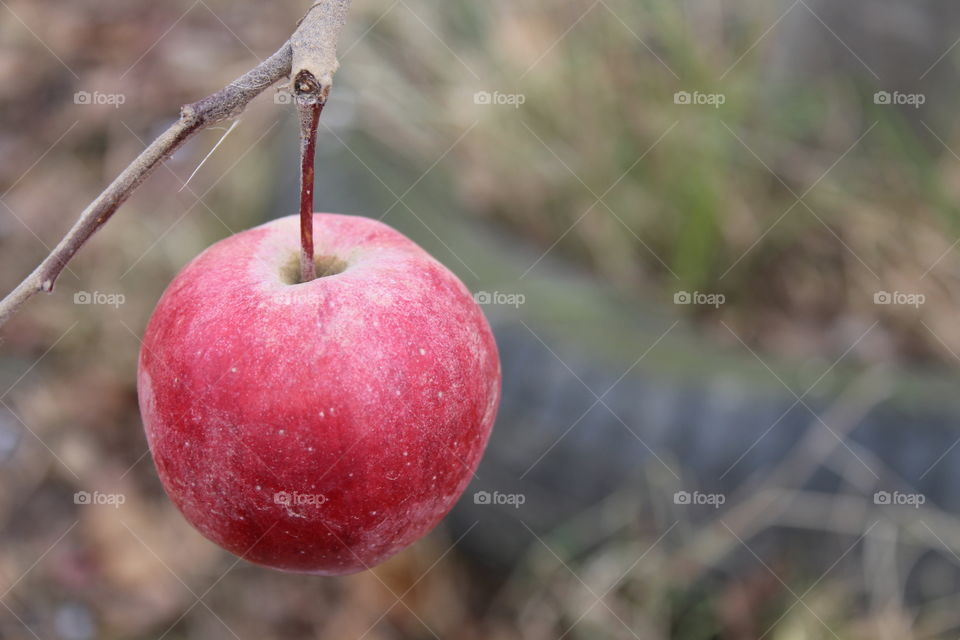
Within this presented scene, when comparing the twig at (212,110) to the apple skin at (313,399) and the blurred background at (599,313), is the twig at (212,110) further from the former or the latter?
the blurred background at (599,313)

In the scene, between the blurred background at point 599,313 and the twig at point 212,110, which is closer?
the twig at point 212,110

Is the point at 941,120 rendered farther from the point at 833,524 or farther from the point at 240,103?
the point at 240,103

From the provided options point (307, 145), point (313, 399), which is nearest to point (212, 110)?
point (307, 145)

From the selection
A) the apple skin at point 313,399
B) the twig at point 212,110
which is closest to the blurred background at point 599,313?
A: the apple skin at point 313,399

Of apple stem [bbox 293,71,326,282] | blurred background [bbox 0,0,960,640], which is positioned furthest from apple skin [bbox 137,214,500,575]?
blurred background [bbox 0,0,960,640]

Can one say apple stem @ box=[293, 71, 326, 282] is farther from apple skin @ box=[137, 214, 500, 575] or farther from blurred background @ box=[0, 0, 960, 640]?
blurred background @ box=[0, 0, 960, 640]

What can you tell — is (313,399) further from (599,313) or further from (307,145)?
(599,313)

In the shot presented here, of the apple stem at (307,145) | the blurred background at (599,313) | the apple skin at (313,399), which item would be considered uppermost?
the apple stem at (307,145)
